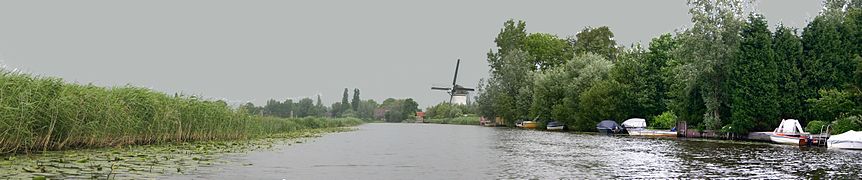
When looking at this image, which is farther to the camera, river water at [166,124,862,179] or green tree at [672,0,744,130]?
green tree at [672,0,744,130]

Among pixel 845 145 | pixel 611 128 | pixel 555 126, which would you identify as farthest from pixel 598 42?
pixel 845 145

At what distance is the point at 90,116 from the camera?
24750 millimetres

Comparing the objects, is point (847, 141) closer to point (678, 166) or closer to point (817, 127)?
point (817, 127)

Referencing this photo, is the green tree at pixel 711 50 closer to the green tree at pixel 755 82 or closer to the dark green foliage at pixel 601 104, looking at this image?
the green tree at pixel 755 82

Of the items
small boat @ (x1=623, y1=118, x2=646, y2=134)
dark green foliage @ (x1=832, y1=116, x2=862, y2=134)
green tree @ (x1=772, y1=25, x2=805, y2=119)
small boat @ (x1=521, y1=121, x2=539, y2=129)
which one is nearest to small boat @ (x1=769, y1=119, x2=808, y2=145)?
dark green foliage @ (x1=832, y1=116, x2=862, y2=134)

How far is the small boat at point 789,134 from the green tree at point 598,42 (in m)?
74.0

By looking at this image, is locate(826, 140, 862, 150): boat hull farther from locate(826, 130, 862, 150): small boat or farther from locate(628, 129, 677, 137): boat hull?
locate(628, 129, 677, 137): boat hull

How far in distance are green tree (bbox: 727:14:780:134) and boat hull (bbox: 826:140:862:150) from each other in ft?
42.5

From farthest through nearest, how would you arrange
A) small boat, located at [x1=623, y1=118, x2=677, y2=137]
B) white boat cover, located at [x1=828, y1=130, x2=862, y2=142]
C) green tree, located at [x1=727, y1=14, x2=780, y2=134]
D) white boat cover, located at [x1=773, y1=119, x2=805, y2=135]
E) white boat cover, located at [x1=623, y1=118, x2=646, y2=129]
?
white boat cover, located at [x1=623, y1=118, x2=646, y2=129]
small boat, located at [x1=623, y1=118, x2=677, y2=137]
green tree, located at [x1=727, y1=14, x2=780, y2=134]
white boat cover, located at [x1=773, y1=119, x2=805, y2=135]
white boat cover, located at [x1=828, y1=130, x2=862, y2=142]

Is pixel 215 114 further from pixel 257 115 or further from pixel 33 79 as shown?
pixel 33 79

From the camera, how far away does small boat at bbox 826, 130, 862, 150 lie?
38375 mm

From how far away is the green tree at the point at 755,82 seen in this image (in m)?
52.9

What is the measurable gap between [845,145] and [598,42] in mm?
85380

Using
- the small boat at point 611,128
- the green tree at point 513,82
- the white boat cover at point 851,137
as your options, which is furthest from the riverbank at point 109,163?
the green tree at point 513,82
